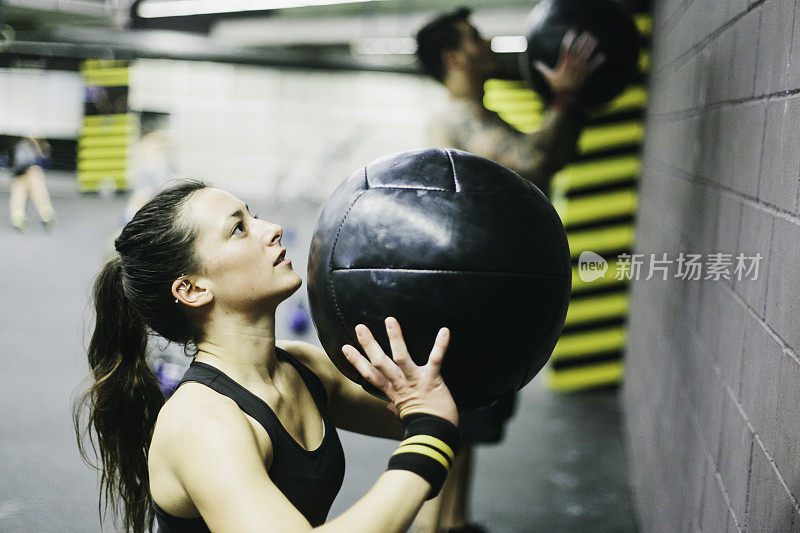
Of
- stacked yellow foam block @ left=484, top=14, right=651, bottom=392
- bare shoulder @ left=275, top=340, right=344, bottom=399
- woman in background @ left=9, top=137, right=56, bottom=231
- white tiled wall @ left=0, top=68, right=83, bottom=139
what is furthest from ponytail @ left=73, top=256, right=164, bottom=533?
white tiled wall @ left=0, top=68, right=83, bottom=139

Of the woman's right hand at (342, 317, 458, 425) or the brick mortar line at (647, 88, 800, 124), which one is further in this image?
the brick mortar line at (647, 88, 800, 124)

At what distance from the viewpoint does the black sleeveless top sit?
1.41 meters

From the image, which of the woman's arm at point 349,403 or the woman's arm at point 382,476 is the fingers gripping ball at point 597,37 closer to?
the woman's arm at point 349,403

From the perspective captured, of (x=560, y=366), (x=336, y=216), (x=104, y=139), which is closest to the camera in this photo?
(x=336, y=216)

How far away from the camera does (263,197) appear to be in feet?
50.3

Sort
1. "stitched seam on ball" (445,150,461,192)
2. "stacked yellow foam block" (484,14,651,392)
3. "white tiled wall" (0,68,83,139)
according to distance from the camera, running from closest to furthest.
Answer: "stitched seam on ball" (445,150,461,192)
"stacked yellow foam block" (484,14,651,392)
"white tiled wall" (0,68,83,139)

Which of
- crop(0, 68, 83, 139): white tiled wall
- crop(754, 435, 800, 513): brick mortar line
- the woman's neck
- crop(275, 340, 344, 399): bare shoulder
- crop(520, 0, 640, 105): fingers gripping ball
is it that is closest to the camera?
crop(754, 435, 800, 513): brick mortar line

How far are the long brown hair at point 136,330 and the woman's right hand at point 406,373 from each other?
420 millimetres

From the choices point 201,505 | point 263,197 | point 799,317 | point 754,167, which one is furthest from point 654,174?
point 263,197

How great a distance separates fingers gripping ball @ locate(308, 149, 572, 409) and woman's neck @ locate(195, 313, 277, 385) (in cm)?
24

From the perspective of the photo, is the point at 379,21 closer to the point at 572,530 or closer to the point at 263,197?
the point at 263,197

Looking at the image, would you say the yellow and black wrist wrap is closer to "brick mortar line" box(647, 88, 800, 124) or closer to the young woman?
the young woman

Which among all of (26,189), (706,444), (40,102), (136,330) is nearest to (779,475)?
(706,444)

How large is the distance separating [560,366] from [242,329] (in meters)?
3.76
